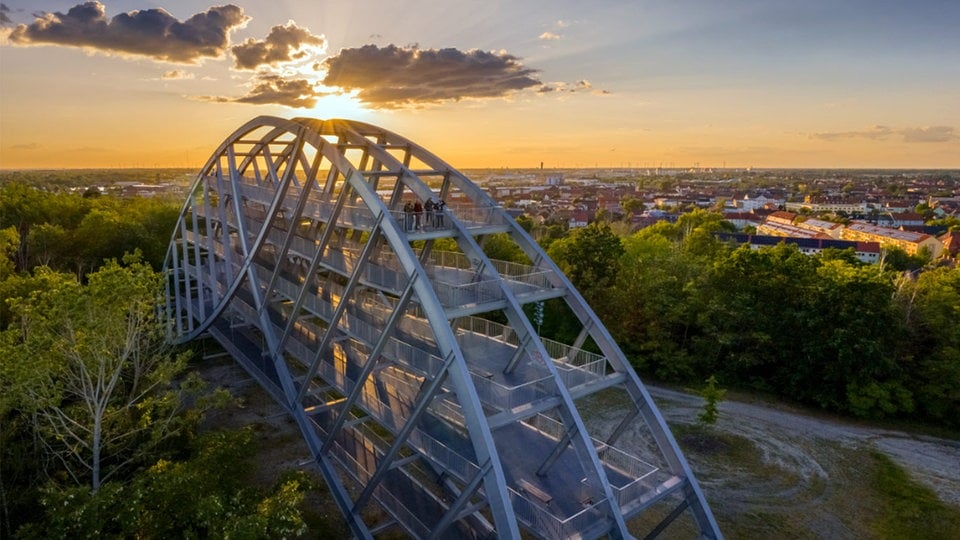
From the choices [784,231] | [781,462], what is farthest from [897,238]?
[781,462]

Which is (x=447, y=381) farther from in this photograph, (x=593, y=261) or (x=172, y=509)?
(x=593, y=261)

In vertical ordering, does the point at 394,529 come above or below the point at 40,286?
below

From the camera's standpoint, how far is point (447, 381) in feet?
61.2

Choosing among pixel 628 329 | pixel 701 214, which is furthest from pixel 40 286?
pixel 701 214

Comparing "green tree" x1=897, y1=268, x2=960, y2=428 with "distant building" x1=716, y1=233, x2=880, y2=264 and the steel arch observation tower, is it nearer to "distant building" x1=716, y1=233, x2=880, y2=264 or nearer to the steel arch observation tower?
the steel arch observation tower

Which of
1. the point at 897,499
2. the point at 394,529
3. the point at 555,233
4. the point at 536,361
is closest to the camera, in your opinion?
the point at 536,361

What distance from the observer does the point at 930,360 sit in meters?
31.3

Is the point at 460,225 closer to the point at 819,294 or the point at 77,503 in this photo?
the point at 77,503

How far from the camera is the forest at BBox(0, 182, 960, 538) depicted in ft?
48.1

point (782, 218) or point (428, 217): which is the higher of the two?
point (428, 217)

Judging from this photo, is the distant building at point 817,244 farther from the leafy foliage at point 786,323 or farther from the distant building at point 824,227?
the leafy foliage at point 786,323

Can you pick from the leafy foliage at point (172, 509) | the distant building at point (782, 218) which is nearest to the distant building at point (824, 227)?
the distant building at point (782, 218)

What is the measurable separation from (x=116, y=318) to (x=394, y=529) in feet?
42.8

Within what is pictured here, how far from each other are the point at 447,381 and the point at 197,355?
2750 centimetres
